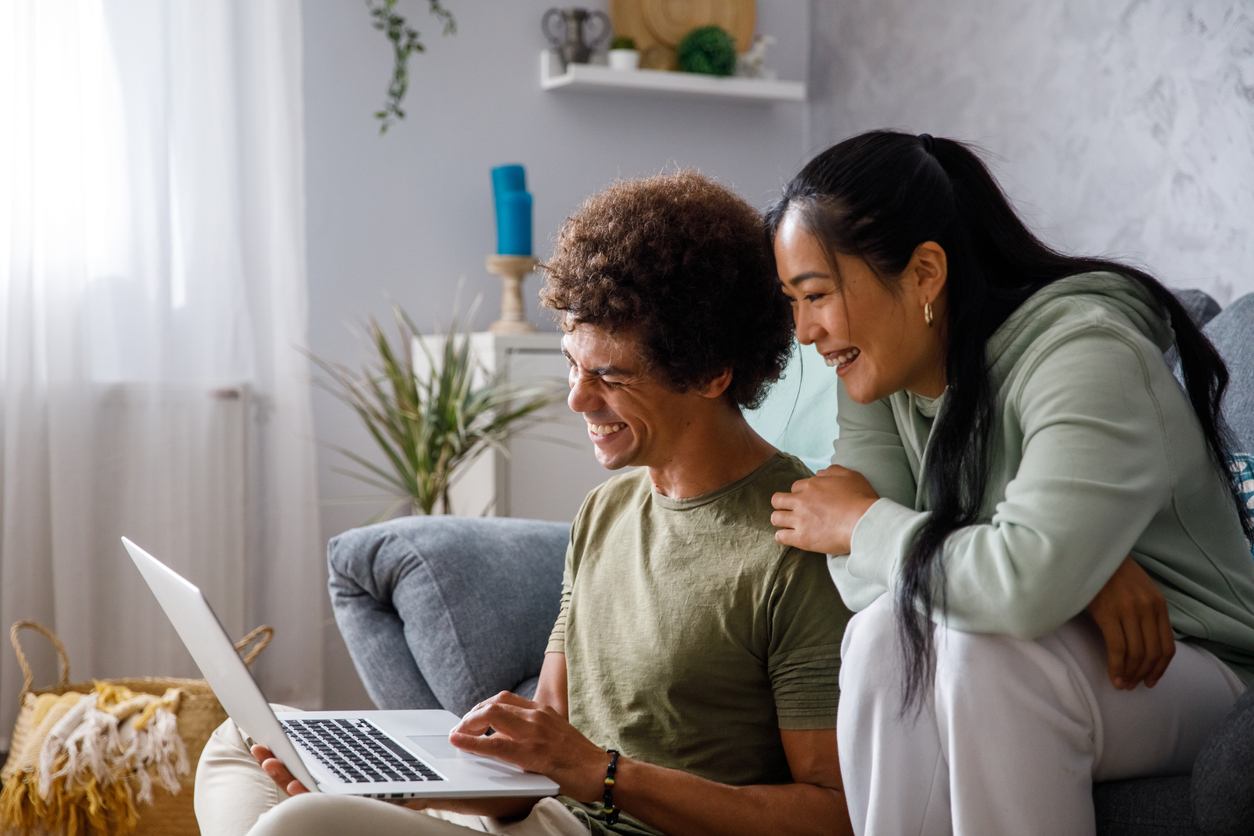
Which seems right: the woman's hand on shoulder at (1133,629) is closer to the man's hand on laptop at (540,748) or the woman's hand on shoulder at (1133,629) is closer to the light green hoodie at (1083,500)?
the light green hoodie at (1083,500)

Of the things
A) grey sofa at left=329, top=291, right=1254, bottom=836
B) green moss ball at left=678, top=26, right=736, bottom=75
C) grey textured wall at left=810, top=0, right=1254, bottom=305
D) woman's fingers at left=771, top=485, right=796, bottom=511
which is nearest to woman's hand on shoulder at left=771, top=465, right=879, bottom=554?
woman's fingers at left=771, top=485, right=796, bottom=511

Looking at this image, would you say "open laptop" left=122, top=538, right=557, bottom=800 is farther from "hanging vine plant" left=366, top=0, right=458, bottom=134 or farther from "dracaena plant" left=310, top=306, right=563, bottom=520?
"hanging vine plant" left=366, top=0, right=458, bottom=134

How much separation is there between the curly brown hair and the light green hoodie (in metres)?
0.21

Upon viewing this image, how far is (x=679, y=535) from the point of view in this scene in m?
Answer: 1.23

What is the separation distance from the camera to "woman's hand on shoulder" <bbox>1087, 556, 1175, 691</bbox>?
37.6 inches

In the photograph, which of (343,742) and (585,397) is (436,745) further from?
(585,397)

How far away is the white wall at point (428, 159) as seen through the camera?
10.1 ft

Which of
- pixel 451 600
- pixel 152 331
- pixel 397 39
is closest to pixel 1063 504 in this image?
pixel 451 600

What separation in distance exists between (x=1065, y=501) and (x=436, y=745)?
2.05ft

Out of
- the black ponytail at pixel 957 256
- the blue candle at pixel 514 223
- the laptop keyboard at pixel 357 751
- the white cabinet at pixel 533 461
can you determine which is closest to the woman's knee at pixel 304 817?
the laptop keyboard at pixel 357 751

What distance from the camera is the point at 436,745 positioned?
1162 millimetres

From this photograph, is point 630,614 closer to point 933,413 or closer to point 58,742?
point 933,413

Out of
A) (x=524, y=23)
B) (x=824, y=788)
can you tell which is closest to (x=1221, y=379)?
(x=824, y=788)

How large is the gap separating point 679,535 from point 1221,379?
535 millimetres
